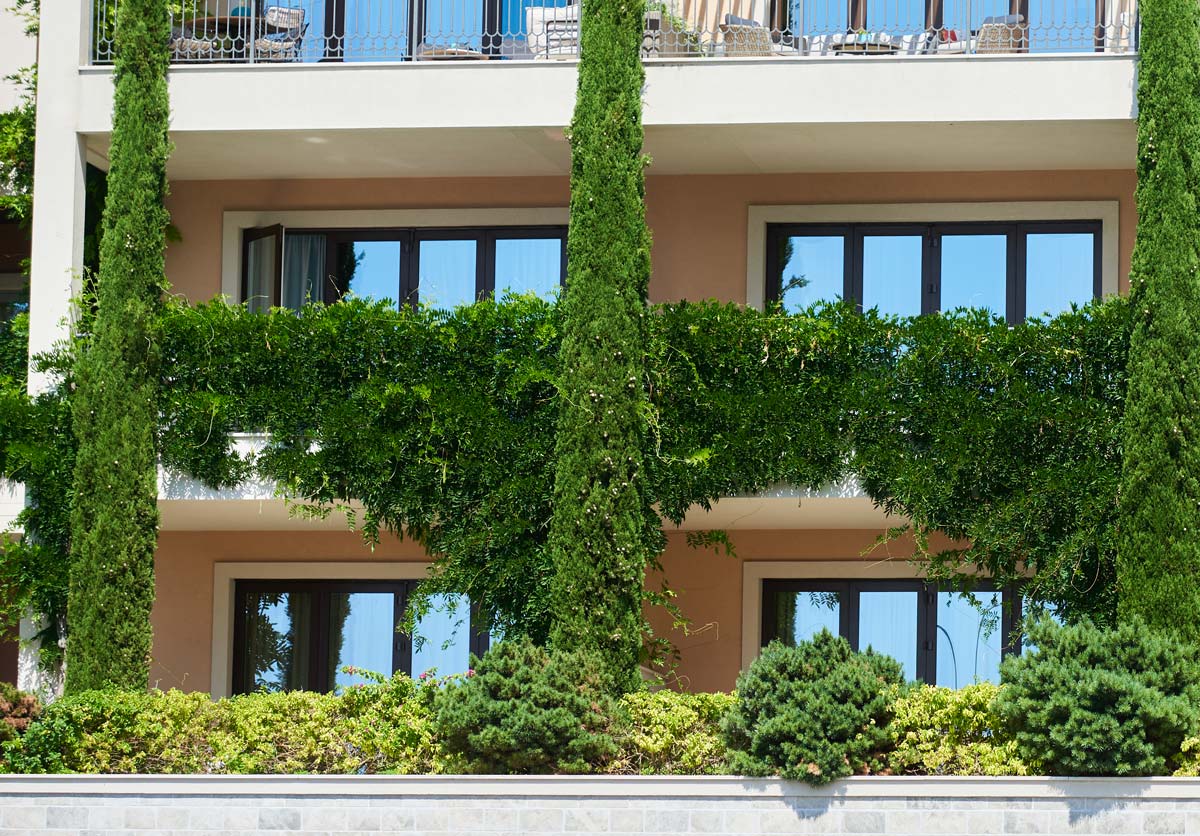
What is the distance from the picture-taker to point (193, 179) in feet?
55.9

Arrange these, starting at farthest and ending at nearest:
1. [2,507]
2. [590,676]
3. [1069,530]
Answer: [2,507] < [1069,530] < [590,676]

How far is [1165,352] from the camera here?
43.7 ft

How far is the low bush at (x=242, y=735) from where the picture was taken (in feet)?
41.5

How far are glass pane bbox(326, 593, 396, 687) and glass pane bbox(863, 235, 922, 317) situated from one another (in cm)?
594

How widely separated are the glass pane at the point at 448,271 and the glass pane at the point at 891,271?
406 cm

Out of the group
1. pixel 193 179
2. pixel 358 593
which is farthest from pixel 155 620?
pixel 193 179

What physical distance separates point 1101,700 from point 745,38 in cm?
706

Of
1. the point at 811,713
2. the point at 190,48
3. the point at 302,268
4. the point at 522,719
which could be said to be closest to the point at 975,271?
the point at 811,713

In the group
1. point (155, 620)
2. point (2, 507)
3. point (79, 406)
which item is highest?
point (79, 406)

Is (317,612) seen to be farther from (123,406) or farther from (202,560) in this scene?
(123,406)

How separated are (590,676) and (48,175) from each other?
713 cm

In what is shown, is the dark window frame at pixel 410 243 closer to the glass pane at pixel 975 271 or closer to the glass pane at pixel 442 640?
the glass pane at pixel 442 640

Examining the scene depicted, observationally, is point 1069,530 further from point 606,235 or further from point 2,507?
point 2,507

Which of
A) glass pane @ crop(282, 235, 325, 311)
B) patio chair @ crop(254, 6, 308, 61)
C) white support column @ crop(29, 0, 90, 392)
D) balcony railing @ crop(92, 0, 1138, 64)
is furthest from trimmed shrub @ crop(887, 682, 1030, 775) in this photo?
patio chair @ crop(254, 6, 308, 61)
